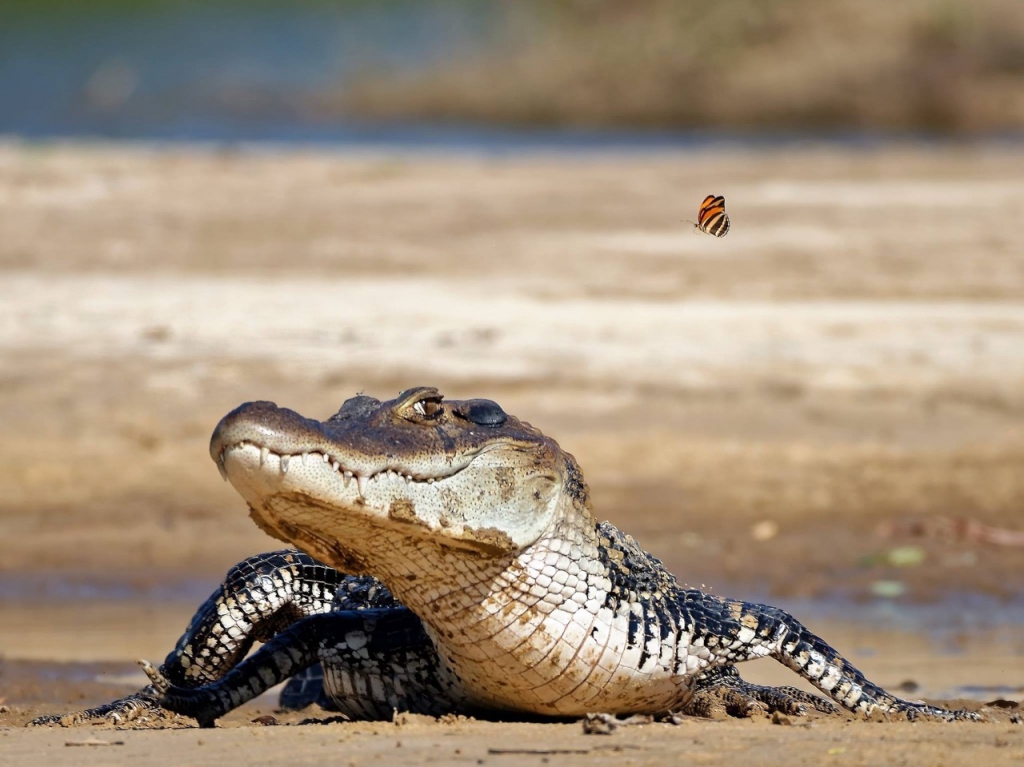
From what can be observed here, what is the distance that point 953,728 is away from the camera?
449cm

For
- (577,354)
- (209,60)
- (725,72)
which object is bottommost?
(577,354)

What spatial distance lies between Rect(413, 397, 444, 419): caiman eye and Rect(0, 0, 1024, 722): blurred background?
2136 mm

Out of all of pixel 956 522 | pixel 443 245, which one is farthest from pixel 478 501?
pixel 443 245

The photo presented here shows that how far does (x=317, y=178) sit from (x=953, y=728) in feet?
42.6

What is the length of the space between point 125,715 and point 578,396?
193 inches

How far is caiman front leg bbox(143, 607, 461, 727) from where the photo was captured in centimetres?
479

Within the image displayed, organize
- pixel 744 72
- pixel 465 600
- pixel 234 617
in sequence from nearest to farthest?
pixel 465 600, pixel 234 617, pixel 744 72

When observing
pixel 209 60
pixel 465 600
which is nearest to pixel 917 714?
pixel 465 600

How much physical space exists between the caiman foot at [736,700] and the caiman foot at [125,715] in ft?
5.12

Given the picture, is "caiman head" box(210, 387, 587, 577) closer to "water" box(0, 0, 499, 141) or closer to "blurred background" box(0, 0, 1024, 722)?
"blurred background" box(0, 0, 1024, 722)

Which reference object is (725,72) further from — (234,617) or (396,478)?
(396,478)

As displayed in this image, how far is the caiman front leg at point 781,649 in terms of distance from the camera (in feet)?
15.3

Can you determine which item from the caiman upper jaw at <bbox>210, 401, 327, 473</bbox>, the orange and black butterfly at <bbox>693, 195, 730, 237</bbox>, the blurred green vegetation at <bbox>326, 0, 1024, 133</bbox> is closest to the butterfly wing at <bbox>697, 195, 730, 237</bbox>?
the orange and black butterfly at <bbox>693, 195, 730, 237</bbox>

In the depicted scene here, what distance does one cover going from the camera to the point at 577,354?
10.3m
